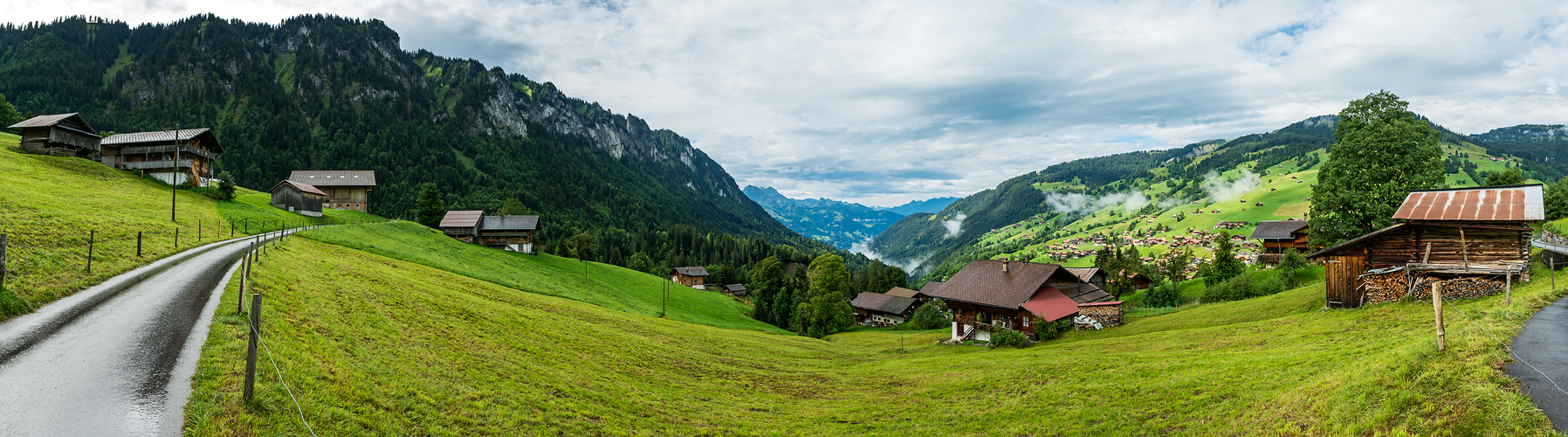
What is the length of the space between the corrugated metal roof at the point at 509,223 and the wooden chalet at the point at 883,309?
48.4 metres

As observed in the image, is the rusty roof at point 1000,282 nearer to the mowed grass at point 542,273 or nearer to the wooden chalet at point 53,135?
the mowed grass at point 542,273

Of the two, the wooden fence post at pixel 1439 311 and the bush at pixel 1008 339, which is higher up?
the wooden fence post at pixel 1439 311

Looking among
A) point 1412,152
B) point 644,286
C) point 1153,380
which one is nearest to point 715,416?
point 1153,380

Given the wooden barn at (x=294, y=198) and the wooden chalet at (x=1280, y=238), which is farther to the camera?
the wooden chalet at (x=1280, y=238)

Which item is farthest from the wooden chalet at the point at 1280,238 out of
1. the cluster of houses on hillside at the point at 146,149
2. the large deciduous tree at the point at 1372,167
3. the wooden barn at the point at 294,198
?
the cluster of houses on hillside at the point at 146,149

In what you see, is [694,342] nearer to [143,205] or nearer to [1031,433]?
[1031,433]

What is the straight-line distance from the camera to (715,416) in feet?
59.3

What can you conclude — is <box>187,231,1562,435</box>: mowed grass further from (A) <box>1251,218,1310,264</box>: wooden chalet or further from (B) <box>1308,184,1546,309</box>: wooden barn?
(A) <box>1251,218,1310,264</box>: wooden chalet

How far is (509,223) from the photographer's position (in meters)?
75.1

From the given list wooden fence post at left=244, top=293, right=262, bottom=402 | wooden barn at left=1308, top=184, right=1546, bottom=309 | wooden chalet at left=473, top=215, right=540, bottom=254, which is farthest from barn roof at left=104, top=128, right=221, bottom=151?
wooden barn at left=1308, top=184, right=1546, bottom=309

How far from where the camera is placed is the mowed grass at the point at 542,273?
43.4 m

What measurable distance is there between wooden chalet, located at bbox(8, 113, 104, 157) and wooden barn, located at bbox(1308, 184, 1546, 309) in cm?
10499

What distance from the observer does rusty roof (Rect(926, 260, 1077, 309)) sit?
41625mm

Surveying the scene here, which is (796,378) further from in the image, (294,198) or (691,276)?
(691,276)
